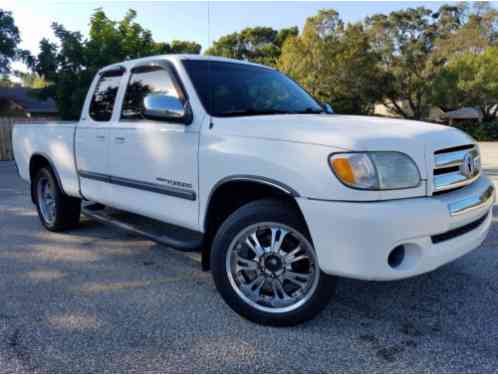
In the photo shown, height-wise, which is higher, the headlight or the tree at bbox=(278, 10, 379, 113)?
the tree at bbox=(278, 10, 379, 113)

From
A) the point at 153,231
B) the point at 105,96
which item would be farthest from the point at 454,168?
the point at 105,96

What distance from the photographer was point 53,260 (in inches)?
170

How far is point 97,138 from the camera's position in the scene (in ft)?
14.0

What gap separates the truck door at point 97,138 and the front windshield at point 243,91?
3.73 ft

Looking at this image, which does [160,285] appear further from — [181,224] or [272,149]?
[272,149]

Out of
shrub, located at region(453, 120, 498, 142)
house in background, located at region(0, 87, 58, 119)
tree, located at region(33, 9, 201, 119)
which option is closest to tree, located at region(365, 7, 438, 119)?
shrub, located at region(453, 120, 498, 142)

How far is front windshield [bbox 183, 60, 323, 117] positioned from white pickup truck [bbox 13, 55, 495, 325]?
0.6 inches

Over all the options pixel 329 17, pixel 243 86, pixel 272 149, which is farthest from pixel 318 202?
pixel 329 17

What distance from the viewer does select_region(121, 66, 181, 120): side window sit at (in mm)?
3664

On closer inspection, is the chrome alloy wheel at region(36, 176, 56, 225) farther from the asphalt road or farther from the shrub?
the shrub

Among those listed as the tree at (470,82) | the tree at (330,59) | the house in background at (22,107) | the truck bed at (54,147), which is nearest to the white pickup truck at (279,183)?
the truck bed at (54,147)

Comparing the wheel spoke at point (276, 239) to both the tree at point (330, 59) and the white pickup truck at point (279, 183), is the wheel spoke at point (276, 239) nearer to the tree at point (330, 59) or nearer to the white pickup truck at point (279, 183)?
the white pickup truck at point (279, 183)

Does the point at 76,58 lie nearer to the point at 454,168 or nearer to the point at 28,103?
the point at 454,168

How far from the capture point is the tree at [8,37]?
23.1 metres
